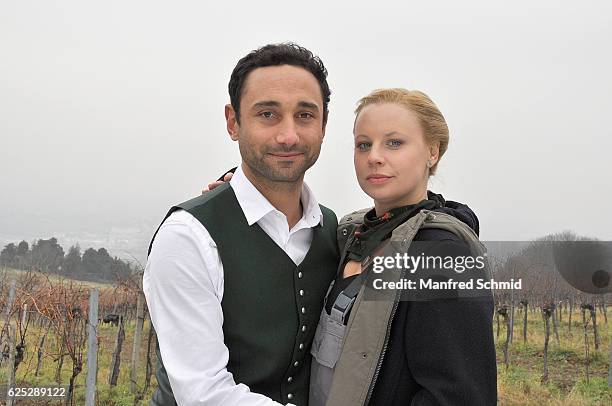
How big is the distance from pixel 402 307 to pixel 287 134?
0.64m

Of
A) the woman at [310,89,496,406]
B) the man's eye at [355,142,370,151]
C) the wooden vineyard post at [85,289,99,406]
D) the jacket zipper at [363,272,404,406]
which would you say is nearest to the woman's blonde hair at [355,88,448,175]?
the woman at [310,89,496,406]

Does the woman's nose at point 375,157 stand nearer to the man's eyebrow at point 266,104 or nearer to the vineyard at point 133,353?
the man's eyebrow at point 266,104

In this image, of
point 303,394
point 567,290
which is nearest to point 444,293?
point 303,394

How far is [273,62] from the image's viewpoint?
173cm

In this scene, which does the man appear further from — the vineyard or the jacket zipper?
the vineyard

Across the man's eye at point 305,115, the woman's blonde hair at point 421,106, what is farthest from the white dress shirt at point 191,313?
the woman's blonde hair at point 421,106

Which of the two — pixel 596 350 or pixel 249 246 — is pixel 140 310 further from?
pixel 596 350

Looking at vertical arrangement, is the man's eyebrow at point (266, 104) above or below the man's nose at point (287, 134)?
above

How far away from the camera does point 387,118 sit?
5.66ft

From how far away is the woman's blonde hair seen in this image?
1.73 m

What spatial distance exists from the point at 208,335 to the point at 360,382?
45 cm

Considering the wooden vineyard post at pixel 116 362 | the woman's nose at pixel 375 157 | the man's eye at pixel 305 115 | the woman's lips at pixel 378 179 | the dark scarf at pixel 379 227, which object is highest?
the man's eye at pixel 305 115

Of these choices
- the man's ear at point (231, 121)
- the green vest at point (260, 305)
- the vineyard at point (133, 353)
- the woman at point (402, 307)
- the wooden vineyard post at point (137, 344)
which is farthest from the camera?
the wooden vineyard post at point (137, 344)

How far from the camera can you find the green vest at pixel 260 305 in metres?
1.61
